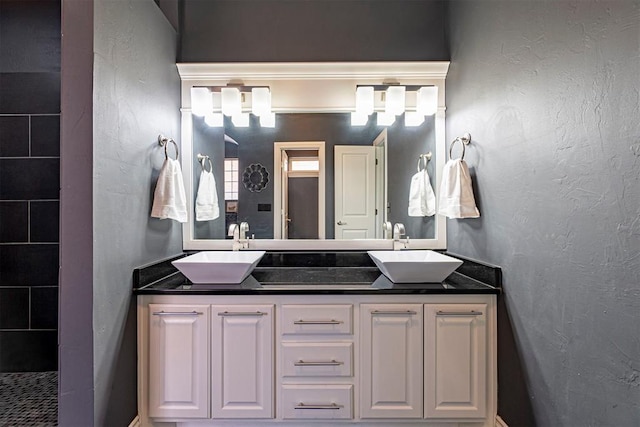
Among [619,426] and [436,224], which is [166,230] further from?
[619,426]

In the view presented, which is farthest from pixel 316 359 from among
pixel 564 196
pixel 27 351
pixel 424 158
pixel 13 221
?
pixel 13 221

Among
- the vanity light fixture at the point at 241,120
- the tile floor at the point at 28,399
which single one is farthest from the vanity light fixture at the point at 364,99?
the tile floor at the point at 28,399

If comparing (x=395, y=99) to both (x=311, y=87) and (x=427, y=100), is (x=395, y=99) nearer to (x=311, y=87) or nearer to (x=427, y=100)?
(x=427, y=100)

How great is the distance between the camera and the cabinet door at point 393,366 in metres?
1.66

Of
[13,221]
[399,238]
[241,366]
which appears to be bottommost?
[241,366]

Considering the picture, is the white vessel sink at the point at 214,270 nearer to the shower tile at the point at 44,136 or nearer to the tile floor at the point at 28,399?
the tile floor at the point at 28,399

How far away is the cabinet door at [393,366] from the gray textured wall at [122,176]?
1232 millimetres

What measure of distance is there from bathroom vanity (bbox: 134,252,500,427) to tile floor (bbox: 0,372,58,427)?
1.81 feet

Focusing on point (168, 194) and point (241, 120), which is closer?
point (168, 194)

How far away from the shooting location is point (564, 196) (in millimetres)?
1207

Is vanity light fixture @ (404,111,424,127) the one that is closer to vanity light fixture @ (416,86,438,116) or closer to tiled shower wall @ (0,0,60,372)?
vanity light fixture @ (416,86,438,116)

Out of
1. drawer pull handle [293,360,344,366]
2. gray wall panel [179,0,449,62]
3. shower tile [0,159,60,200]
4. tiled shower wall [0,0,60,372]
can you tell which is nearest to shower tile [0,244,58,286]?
tiled shower wall [0,0,60,372]

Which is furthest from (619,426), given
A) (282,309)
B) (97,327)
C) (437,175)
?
(97,327)

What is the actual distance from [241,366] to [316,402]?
1.47 feet
